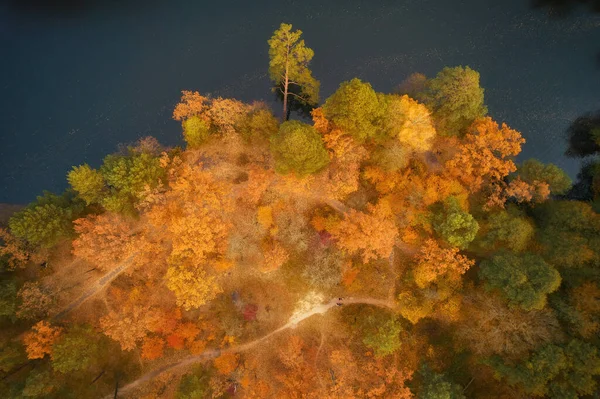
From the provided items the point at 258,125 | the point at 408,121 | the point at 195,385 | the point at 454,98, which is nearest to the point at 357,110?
the point at 408,121

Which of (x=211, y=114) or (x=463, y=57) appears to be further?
(x=463, y=57)

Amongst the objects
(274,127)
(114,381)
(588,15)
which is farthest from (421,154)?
(114,381)

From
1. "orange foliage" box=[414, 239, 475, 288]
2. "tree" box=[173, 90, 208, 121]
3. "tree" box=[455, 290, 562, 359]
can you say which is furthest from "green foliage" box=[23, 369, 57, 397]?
"tree" box=[455, 290, 562, 359]

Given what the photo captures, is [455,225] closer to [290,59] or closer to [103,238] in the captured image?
[290,59]

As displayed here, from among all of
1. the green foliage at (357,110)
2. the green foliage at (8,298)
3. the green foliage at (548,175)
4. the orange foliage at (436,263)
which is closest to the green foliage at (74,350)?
the green foliage at (8,298)

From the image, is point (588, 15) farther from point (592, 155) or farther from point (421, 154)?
point (421, 154)
